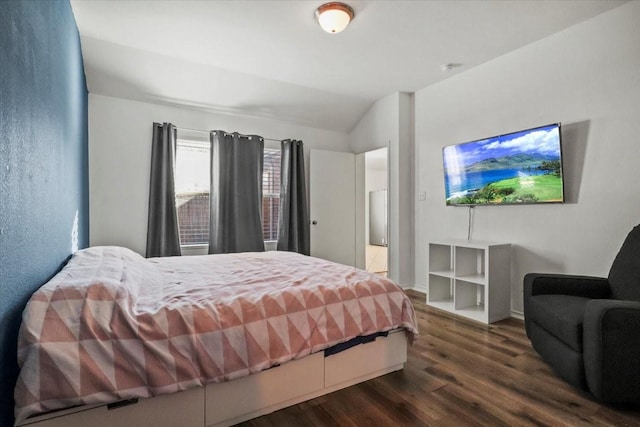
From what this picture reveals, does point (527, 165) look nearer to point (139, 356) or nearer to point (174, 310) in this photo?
point (174, 310)

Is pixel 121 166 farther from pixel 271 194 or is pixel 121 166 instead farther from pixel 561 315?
pixel 561 315

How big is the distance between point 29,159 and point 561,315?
2.88 m

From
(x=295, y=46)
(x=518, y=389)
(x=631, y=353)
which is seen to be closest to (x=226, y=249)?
(x=295, y=46)

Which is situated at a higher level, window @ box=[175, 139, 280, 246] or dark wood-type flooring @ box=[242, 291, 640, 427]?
window @ box=[175, 139, 280, 246]

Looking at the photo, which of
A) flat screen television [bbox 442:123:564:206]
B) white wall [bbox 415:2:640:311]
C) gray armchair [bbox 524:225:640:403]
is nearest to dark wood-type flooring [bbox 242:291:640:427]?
gray armchair [bbox 524:225:640:403]

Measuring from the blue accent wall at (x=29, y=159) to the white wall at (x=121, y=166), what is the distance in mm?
1564

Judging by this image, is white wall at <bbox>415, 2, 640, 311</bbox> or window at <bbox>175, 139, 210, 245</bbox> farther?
window at <bbox>175, 139, 210, 245</bbox>

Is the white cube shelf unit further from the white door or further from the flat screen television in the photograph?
the white door

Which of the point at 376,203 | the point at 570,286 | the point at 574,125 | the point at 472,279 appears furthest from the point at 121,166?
the point at 376,203

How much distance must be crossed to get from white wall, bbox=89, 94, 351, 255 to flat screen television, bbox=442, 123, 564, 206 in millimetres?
3425

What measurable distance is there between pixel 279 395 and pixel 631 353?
1.83 metres

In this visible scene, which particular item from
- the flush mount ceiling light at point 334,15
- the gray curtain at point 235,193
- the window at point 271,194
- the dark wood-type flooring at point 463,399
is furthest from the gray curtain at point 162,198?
the dark wood-type flooring at point 463,399

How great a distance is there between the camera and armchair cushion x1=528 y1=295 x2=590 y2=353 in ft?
5.74

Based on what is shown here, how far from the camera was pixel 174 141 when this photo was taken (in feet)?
12.2
